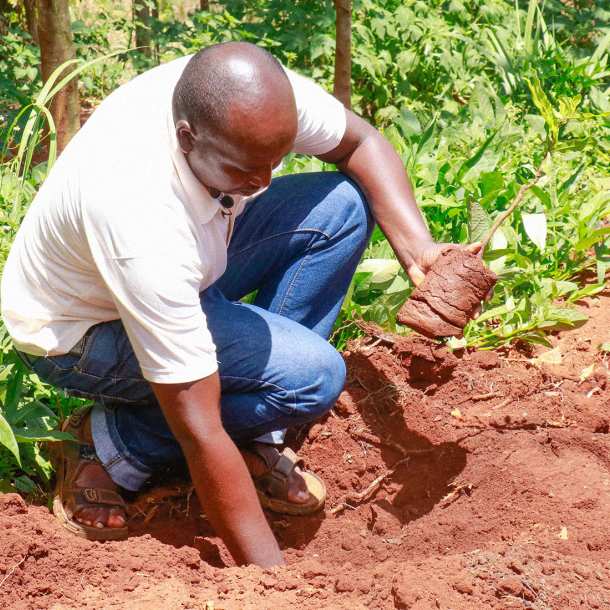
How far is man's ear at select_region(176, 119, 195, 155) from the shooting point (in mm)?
1904

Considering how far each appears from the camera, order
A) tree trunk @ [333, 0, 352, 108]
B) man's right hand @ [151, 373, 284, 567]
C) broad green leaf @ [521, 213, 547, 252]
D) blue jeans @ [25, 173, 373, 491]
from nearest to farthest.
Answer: man's right hand @ [151, 373, 284, 567] < blue jeans @ [25, 173, 373, 491] < broad green leaf @ [521, 213, 547, 252] < tree trunk @ [333, 0, 352, 108]

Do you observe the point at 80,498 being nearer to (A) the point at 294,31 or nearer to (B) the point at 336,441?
(B) the point at 336,441

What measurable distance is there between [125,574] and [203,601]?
0.24 m

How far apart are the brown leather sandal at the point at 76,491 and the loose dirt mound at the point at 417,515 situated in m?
0.10

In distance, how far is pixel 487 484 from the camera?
8.28ft

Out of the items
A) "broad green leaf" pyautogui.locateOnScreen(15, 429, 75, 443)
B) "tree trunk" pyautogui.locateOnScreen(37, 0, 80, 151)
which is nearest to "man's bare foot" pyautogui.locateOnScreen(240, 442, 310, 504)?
"broad green leaf" pyautogui.locateOnScreen(15, 429, 75, 443)

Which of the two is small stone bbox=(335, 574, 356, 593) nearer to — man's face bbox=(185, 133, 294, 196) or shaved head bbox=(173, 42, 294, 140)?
man's face bbox=(185, 133, 294, 196)

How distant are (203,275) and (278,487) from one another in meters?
0.70

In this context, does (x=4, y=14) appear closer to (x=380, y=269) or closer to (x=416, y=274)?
(x=380, y=269)

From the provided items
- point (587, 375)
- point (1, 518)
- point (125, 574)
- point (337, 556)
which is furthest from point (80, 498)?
point (587, 375)

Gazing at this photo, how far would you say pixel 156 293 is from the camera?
1862mm

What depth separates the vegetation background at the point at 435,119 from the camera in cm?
288

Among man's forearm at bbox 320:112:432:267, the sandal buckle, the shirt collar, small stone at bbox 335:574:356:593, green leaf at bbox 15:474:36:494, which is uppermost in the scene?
the shirt collar

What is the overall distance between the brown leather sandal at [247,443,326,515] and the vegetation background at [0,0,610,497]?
57 cm
